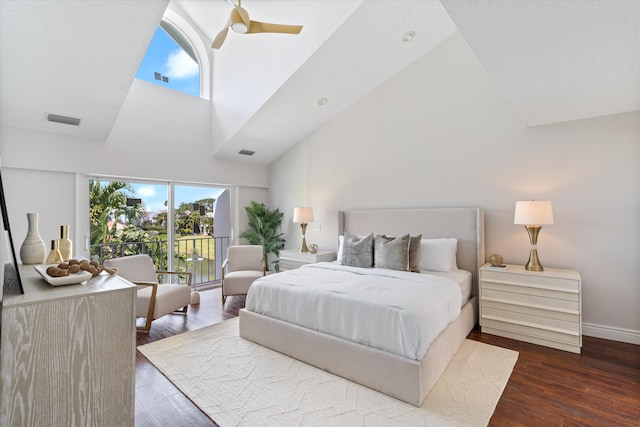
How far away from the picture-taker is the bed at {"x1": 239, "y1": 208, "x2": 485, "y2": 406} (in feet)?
7.06

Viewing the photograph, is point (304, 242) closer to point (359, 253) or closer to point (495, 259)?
point (359, 253)

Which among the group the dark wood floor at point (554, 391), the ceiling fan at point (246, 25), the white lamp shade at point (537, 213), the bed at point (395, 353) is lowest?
the dark wood floor at point (554, 391)

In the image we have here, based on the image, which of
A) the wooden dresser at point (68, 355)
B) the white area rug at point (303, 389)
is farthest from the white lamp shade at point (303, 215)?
the wooden dresser at point (68, 355)

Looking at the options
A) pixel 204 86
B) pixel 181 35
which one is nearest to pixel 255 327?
pixel 204 86

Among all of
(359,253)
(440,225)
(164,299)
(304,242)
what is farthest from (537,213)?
(164,299)

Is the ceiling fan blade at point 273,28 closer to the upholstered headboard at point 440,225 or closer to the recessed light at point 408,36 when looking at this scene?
the recessed light at point 408,36

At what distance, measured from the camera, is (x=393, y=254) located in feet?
11.6

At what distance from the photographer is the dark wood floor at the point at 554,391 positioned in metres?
1.98

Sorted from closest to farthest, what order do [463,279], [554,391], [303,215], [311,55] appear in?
[554,391] → [463,279] → [311,55] → [303,215]

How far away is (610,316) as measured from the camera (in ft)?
10.3

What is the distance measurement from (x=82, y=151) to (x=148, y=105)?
3.84 ft

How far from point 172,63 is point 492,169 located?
5.28m

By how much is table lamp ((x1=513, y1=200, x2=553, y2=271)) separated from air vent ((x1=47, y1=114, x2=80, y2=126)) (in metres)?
5.33

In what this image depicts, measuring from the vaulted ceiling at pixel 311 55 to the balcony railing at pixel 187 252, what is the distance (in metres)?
1.68
